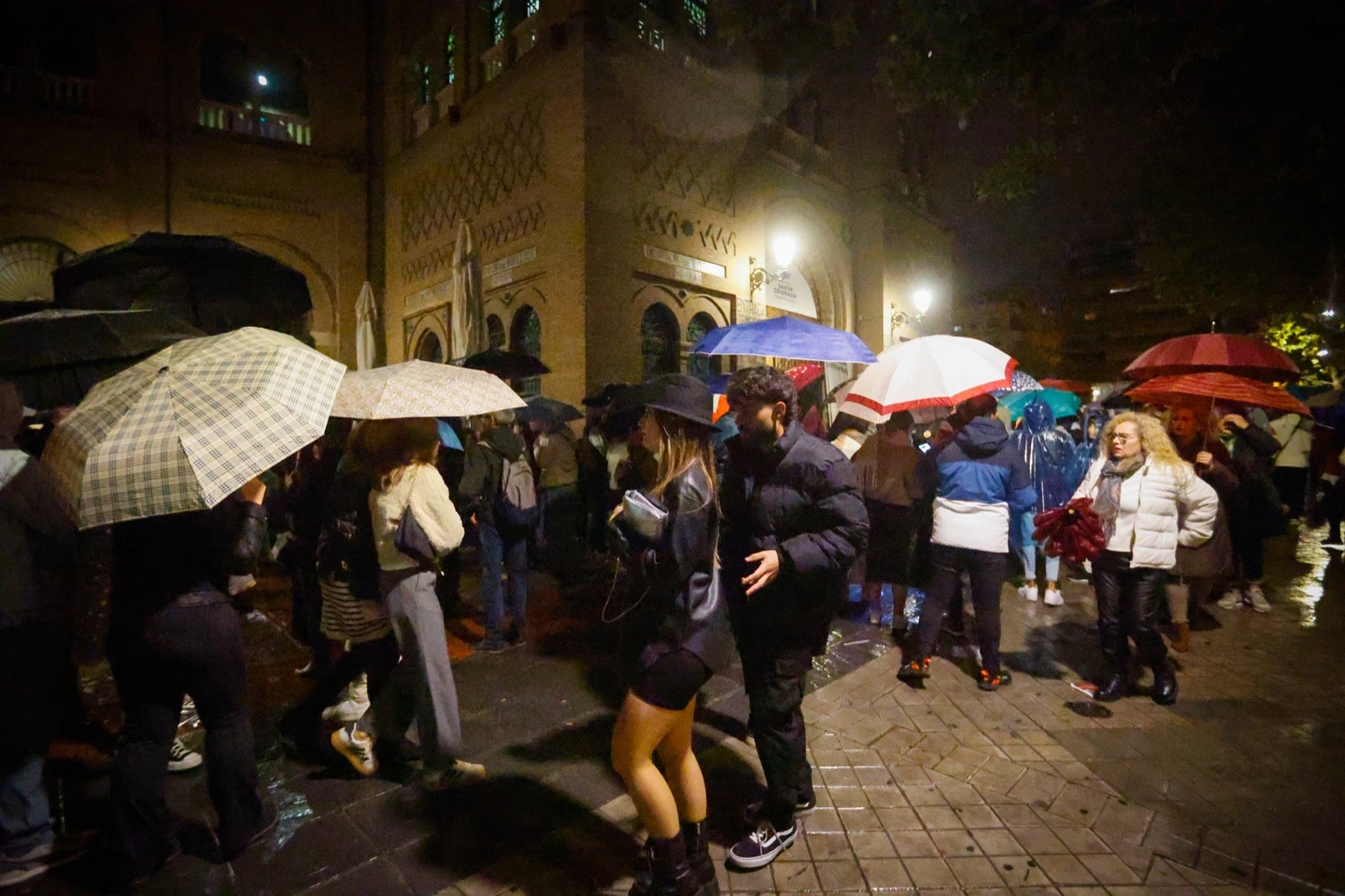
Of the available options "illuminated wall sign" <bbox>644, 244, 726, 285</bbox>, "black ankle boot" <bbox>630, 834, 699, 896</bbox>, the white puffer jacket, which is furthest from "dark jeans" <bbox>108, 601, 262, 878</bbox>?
"illuminated wall sign" <bbox>644, 244, 726, 285</bbox>

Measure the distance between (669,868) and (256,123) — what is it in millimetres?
18922

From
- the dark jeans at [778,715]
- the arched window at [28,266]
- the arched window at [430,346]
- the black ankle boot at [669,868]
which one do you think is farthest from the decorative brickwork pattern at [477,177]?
the black ankle boot at [669,868]

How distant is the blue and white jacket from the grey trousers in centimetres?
353

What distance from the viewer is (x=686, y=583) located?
239 centimetres

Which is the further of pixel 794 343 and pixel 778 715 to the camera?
pixel 794 343

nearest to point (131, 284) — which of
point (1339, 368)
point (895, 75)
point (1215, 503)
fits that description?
point (895, 75)

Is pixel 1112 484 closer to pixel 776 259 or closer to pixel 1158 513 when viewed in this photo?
pixel 1158 513

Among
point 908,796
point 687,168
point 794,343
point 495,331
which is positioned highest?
point 687,168

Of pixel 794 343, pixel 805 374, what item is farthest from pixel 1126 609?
pixel 805 374

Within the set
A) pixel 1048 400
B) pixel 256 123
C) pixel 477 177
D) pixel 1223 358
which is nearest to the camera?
pixel 1223 358

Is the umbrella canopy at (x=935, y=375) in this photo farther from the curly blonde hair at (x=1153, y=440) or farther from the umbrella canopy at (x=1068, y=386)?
the umbrella canopy at (x=1068, y=386)

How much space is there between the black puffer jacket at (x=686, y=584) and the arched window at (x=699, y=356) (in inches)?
423

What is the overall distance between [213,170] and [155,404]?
638 inches

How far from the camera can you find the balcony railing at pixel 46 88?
13.0 m
